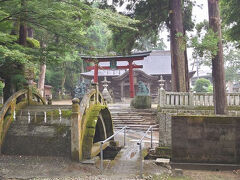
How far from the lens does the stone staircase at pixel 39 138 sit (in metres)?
7.29

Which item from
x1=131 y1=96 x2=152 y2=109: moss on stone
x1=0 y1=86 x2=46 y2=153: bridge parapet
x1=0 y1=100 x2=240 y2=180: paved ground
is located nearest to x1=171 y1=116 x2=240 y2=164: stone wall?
x1=0 y1=100 x2=240 y2=180: paved ground

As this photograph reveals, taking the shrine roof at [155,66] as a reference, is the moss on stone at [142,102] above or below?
below

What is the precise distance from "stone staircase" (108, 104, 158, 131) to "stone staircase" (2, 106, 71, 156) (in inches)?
334

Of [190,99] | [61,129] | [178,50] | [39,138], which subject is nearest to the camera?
[39,138]

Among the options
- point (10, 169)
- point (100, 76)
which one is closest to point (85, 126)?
point (10, 169)

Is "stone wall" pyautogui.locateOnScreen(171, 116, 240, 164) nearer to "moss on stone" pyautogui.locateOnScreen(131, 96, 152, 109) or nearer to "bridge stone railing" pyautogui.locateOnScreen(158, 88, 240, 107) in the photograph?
"bridge stone railing" pyautogui.locateOnScreen(158, 88, 240, 107)

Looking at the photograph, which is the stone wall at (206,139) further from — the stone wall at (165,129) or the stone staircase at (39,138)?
the stone staircase at (39,138)

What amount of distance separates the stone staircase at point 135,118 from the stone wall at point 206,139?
23.0 feet

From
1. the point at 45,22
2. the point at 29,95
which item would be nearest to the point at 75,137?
the point at 29,95

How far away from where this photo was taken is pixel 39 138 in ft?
24.2

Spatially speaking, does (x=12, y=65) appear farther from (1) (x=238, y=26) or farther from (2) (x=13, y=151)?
(1) (x=238, y=26)

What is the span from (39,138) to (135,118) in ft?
35.2

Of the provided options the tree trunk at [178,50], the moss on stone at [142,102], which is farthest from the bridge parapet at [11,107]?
the moss on stone at [142,102]

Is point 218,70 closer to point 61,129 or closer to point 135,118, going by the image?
point 61,129
